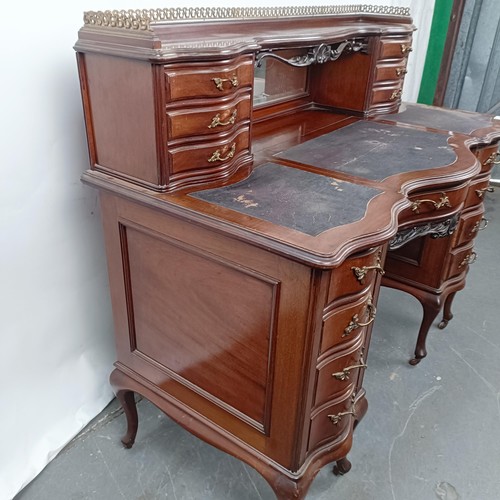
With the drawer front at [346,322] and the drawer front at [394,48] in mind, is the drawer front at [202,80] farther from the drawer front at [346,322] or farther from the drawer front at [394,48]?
the drawer front at [394,48]

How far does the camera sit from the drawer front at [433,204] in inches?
50.9

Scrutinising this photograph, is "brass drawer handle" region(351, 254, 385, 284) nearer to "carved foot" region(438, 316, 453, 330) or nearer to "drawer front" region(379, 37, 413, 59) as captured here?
"drawer front" region(379, 37, 413, 59)

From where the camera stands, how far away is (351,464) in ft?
5.03

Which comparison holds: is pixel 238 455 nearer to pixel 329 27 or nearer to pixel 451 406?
pixel 451 406

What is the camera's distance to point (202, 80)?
992mm

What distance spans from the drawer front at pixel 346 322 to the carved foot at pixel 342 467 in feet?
1.88

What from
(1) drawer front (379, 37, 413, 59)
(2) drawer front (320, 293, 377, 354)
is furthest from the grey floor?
(1) drawer front (379, 37, 413, 59)

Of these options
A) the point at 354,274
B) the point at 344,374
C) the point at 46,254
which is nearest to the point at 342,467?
the point at 344,374

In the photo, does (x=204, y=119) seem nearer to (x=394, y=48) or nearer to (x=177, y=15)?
(x=177, y=15)

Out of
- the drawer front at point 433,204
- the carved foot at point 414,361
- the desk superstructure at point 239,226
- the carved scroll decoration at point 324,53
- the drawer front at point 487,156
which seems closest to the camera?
the desk superstructure at point 239,226

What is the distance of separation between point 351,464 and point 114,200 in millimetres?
1060

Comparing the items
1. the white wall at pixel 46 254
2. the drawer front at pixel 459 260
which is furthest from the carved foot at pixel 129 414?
the drawer front at pixel 459 260

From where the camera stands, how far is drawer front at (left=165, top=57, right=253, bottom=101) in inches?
37.5

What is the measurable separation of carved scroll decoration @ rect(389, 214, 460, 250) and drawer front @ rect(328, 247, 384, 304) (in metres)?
0.26
